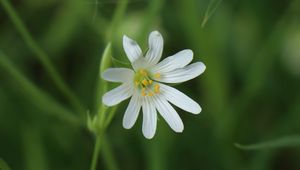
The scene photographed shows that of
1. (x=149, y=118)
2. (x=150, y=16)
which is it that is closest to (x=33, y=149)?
(x=150, y=16)

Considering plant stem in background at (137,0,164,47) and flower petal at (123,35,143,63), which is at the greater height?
plant stem in background at (137,0,164,47)

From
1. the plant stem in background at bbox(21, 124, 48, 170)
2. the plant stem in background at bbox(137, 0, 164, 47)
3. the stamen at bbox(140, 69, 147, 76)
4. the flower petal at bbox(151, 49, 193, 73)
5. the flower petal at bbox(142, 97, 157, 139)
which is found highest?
the plant stem in background at bbox(137, 0, 164, 47)

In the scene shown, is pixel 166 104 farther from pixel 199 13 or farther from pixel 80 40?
pixel 80 40

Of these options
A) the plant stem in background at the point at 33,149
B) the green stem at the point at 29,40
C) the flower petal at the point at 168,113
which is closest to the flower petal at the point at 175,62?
the flower petal at the point at 168,113

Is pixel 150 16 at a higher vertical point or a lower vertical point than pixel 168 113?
higher

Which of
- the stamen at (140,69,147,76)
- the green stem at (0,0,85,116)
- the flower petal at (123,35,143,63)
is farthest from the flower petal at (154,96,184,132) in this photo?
the green stem at (0,0,85,116)

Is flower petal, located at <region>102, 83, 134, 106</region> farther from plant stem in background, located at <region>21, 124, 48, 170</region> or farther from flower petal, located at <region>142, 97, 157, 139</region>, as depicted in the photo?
plant stem in background, located at <region>21, 124, 48, 170</region>

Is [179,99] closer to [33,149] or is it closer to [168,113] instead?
[168,113]
